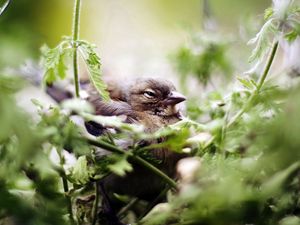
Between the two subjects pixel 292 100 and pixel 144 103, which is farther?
pixel 144 103

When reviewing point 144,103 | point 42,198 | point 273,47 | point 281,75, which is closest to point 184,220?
point 42,198

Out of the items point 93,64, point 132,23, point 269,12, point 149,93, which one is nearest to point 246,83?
point 269,12

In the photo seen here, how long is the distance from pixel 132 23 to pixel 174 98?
1384mm

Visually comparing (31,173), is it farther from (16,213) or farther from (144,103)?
(144,103)

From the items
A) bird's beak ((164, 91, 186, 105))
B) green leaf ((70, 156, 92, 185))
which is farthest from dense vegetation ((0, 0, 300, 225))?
bird's beak ((164, 91, 186, 105))

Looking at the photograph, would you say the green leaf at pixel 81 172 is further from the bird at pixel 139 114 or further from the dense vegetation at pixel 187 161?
the bird at pixel 139 114

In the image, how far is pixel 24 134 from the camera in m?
0.63

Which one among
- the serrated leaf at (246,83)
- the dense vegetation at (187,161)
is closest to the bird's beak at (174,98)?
the dense vegetation at (187,161)

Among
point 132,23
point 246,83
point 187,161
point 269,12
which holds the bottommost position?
point 187,161

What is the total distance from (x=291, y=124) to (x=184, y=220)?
311mm

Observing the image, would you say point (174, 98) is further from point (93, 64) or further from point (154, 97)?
point (93, 64)

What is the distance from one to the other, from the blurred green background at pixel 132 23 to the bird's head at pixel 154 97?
4.8 inches

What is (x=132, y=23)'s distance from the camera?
2.98m

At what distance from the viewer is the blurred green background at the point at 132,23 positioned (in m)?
2.06
